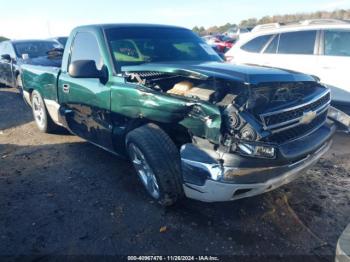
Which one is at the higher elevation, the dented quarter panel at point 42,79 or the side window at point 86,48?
the side window at point 86,48

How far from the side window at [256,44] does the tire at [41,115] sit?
14.2ft

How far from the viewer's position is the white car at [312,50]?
628 centimetres

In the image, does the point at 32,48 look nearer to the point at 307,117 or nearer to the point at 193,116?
the point at 193,116

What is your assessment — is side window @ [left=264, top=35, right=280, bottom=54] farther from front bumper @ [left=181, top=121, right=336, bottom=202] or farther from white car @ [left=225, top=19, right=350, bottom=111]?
front bumper @ [left=181, top=121, right=336, bottom=202]

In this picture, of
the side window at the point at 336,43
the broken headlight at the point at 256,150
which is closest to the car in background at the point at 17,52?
the side window at the point at 336,43

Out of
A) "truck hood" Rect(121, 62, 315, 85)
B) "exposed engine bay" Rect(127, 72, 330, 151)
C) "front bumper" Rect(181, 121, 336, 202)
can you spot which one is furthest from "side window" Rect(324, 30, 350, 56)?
"front bumper" Rect(181, 121, 336, 202)

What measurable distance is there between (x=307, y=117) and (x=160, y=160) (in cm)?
141

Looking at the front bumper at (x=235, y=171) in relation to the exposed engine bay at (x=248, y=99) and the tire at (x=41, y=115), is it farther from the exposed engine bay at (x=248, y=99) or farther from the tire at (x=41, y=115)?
the tire at (x=41, y=115)

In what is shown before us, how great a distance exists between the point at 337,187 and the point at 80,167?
3192 mm

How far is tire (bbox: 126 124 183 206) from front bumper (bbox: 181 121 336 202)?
0.18 m

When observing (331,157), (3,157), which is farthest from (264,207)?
(3,157)

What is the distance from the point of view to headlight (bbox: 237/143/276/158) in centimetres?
277

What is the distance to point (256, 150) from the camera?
2.77 meters

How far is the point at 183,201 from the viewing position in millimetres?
3641
